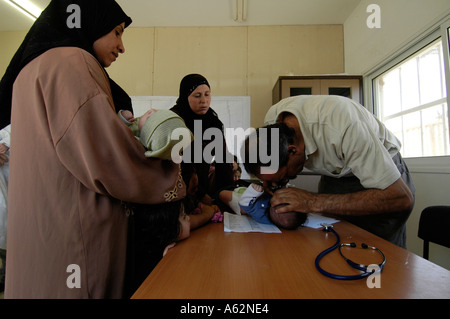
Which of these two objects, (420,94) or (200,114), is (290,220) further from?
(420,94)

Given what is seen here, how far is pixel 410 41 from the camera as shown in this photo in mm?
2289

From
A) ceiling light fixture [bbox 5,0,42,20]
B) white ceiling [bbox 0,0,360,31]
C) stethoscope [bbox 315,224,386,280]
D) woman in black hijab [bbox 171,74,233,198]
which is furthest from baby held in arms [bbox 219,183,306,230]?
ceiling light fixture [bbox 5,0,42,20]

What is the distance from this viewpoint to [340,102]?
112 cm

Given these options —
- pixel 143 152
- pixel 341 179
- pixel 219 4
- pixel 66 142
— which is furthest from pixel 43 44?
pixel 219 4

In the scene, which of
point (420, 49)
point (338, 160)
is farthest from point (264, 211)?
point (420, 49)

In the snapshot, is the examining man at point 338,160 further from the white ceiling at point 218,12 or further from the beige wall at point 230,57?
the white ceiling at point 218,12

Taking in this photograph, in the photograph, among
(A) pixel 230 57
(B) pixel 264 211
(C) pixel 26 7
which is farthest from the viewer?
(A) pixel 230 57

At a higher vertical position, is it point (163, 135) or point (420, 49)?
point (420, 49)

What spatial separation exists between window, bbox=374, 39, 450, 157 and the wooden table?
6.16 feet

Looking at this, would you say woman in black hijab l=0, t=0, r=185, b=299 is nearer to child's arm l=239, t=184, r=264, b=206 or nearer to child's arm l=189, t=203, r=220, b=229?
child's arm l=189, t=203, r=220, b=229

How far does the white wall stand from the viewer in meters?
1.90

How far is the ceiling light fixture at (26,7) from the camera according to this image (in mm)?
3147

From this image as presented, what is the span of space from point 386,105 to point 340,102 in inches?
93.7

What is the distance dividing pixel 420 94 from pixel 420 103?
3.6 inches
